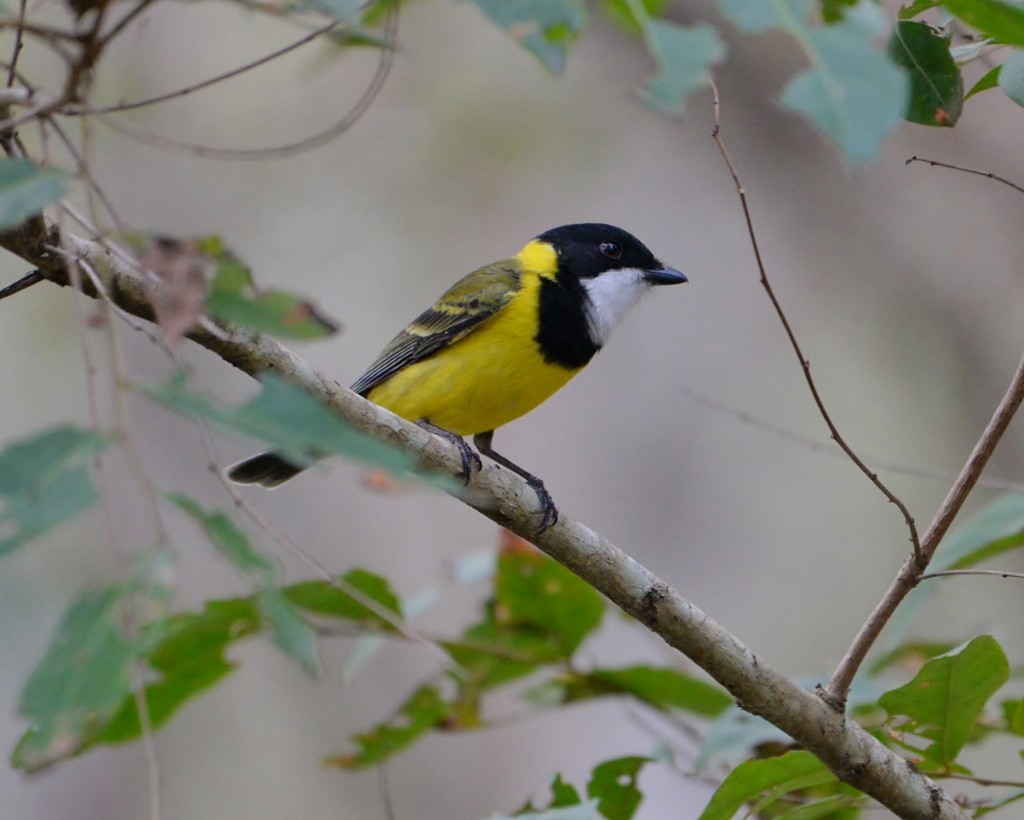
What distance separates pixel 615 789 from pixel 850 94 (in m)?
1.65

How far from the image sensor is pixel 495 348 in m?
3.73

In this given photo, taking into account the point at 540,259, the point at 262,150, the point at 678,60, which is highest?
the point at 678,60

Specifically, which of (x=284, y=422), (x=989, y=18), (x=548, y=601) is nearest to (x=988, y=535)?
(x=548, y=601)

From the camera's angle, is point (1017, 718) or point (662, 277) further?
point (662, 277)

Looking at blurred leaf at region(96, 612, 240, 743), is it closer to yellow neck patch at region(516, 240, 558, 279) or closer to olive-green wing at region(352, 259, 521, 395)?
olive-green wing at region(352, 259, 521, 395)

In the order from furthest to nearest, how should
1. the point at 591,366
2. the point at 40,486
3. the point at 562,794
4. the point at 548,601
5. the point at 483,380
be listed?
→ the point at 591,366, the point at 483,380, the point at 548,601, the point at 562,794, the point at 40,486

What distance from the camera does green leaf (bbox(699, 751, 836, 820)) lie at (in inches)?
77.5

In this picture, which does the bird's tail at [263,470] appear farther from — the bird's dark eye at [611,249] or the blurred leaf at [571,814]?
the blurred leaf at [571,814]

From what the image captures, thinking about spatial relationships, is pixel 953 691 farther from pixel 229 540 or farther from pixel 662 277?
pixel 662 277

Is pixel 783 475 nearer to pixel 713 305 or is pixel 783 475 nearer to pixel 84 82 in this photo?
pixel 713 305

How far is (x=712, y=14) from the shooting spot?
20.3ft

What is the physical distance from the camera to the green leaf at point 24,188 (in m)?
1.13

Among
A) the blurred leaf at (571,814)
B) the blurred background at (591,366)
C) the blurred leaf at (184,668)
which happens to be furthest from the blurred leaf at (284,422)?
the blurred background at (591,366)

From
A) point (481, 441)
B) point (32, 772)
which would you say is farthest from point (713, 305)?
point (32, 772)
